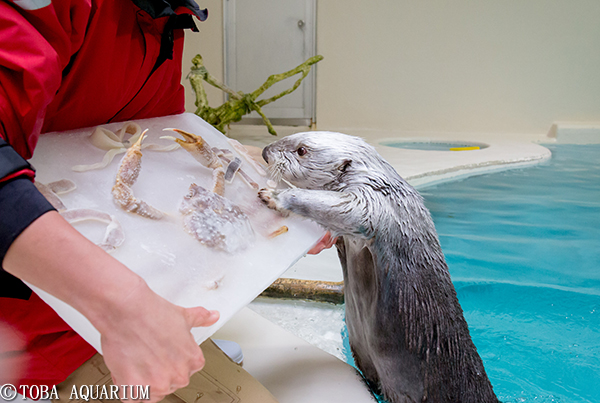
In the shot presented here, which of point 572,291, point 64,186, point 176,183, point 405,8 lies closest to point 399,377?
point 176,183

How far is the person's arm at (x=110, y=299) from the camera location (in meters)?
0.53

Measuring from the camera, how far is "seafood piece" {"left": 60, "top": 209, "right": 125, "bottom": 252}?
70cm

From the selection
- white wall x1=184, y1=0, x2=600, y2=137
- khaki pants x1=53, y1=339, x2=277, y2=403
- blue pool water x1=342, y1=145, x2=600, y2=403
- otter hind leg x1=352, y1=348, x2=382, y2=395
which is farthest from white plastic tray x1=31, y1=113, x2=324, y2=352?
white wall x1=184, y1=0, x2=600, y2=137

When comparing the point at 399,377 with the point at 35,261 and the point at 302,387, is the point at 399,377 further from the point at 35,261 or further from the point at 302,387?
the point at 35,261

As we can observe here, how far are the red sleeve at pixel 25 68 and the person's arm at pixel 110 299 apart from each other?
0.19 metres

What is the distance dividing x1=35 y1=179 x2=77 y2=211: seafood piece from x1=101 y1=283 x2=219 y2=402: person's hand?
26 cm

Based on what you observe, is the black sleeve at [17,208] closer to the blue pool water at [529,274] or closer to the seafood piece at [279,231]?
the seafood piece at [279,231]

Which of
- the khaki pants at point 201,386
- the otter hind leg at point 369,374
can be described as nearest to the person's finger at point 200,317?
the khaki pants at point 201,386

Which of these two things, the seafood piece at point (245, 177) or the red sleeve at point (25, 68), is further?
the seafood piece at point (245, 177)

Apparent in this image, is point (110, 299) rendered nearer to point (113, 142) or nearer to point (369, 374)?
point (113, 142)

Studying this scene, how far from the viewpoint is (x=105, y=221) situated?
727 mm

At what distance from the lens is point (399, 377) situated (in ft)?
3.59

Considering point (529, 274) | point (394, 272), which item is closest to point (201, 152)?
point (394, 272)

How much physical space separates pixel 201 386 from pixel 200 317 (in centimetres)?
47
